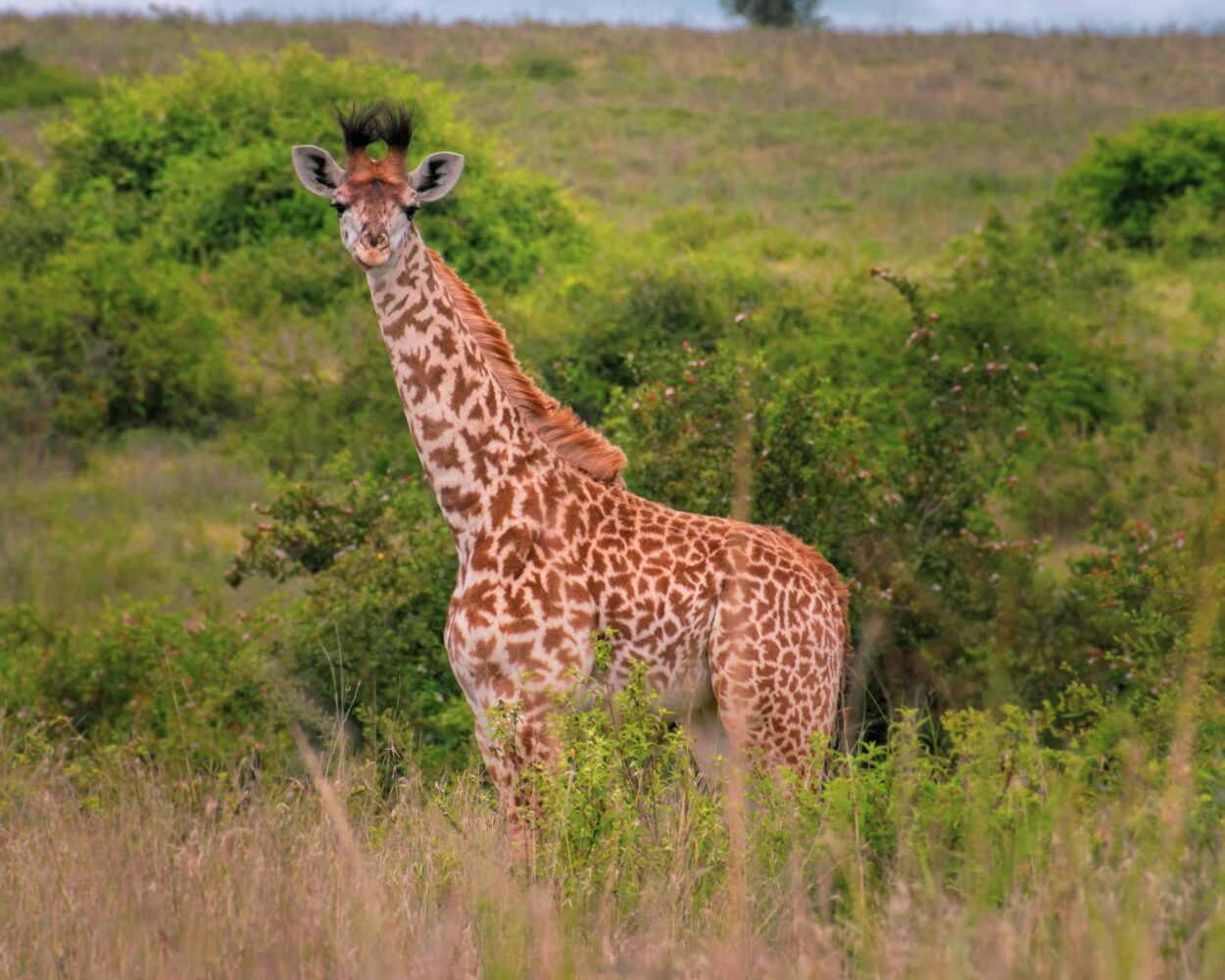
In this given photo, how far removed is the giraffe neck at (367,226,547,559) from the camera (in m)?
6.34

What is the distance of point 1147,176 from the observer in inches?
909

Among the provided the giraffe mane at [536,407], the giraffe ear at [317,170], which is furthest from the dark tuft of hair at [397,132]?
the giraffe mane at [536,407]

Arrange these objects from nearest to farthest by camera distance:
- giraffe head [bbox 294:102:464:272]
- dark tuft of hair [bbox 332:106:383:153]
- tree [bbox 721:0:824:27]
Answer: giraffe head [bbox 294:102:464:272], dark tuft of hair [bbox 332:106:383:153], tree [bbox 721:0:824:27]

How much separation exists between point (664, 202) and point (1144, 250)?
→ 930 cm

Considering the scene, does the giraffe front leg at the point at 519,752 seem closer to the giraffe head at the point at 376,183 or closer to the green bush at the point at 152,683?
the giraffe head at the point at 376,183

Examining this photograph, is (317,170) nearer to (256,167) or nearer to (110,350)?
(110,350)

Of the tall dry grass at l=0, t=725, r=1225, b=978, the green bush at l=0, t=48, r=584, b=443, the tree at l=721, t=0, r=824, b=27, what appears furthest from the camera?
the tree at l=721, t=0, r=824, b=27

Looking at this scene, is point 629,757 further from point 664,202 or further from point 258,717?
point 664,202

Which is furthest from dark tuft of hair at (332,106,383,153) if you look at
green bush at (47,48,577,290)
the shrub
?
green bush at (47,48,577,290)

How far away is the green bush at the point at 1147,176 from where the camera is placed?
22.5 m

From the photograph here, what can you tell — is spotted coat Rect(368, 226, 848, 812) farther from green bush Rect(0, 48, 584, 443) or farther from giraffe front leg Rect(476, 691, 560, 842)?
green bush Rect(0, 48, 584, 443)

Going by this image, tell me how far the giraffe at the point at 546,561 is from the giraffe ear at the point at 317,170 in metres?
0.01

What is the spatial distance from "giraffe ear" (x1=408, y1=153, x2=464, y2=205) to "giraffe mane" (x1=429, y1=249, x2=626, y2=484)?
0.27 metres

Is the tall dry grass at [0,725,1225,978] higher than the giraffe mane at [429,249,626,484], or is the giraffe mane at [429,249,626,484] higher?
the giraffe mane at [429,249,626,484]
